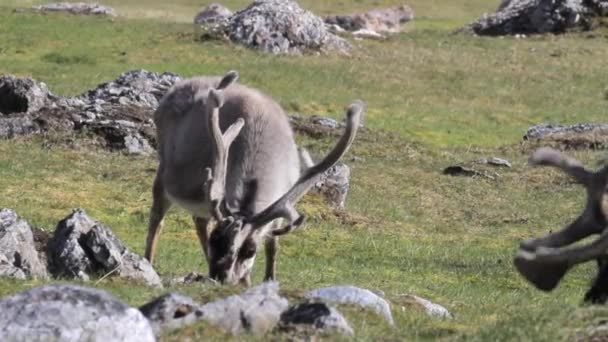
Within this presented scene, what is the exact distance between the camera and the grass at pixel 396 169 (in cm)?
1669

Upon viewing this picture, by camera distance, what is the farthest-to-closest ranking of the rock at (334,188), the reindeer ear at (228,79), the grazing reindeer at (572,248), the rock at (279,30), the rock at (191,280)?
the rock at (279,30) < the rock at (334,188) < the reindeer ear at (228,79) < the rock at (191,280) < the grazing reindeer at (572,248)

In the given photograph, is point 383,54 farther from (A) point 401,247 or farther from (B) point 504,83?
(A) point 401,247

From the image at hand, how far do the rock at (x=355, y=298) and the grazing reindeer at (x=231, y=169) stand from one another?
2.65 m

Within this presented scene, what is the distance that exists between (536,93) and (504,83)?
4.90 feet

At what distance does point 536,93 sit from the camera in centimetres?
4900

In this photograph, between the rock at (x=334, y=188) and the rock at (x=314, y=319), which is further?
the rock at (x=334, y=188)

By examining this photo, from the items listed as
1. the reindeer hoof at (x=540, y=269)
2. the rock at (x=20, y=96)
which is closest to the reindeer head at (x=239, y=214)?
the reindeer hoof at (x=540, y=269)

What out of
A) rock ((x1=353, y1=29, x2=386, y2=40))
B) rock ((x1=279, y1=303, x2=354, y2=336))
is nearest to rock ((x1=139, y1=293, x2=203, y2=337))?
rock ((x1=279, y1=303, x2=354, y2=336))

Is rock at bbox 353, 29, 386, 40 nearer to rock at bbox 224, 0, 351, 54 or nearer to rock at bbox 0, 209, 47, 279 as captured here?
rock at bbox 224, 0, 351, 54

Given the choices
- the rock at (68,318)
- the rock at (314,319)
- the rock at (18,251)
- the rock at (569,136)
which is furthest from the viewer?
the rock at (569,136)

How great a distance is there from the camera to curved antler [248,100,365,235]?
15.2 metres

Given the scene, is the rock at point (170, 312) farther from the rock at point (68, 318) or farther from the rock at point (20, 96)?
the rock at point (20, 96)

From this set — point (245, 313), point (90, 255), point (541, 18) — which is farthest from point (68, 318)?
point (541, 18)

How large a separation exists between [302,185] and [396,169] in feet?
55.7
